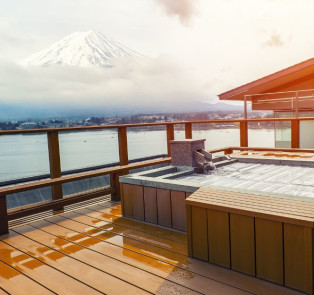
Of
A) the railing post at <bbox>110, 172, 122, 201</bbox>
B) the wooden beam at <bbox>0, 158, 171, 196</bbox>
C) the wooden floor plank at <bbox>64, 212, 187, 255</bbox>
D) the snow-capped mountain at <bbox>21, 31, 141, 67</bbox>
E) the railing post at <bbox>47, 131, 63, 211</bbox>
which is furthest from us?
the snow-capped mountain at <bbox>21, 31, 141, 67</bbox>

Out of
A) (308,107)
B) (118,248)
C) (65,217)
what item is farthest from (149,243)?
(308,107)

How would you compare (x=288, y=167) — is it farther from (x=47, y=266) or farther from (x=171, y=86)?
(x=171, y=86)

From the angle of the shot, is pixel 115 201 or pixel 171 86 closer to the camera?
pixel 115 201

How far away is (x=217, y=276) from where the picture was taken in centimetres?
224

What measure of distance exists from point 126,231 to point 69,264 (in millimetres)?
764

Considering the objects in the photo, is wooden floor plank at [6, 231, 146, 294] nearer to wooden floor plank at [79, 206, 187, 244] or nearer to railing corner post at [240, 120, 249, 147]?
wooden floor plank at [79, 206, 187, 244]

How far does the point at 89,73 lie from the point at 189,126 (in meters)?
148

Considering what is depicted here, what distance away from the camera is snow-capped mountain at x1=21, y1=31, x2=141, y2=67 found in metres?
119

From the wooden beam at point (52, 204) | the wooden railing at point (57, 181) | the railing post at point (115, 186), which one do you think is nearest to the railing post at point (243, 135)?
the wooden railing at point (57, 181)

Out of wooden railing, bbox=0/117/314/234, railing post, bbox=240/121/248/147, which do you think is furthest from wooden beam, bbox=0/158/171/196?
railing post, bbox=240/121/248/147

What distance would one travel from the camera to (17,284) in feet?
7.39

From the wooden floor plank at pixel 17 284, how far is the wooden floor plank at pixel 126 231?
981mm

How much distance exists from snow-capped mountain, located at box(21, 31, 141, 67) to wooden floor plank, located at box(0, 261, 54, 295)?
110 meters

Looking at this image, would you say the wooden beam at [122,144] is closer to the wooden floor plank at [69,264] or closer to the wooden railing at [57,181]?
the wooden railing at [57,181]
